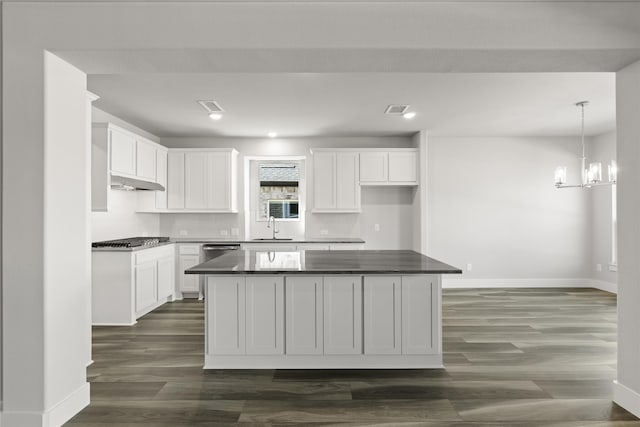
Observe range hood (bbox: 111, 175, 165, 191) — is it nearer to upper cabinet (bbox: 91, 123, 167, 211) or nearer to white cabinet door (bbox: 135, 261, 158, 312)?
upper cabinet (bbox: 91, 123, 167, 211)

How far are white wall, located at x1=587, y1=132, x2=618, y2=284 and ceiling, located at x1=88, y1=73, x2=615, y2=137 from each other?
1.02 feet

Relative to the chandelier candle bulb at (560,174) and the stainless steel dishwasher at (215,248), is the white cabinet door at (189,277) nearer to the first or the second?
the stainless steel dishwasher at (215,248)

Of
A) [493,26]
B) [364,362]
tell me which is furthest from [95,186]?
[493,26]

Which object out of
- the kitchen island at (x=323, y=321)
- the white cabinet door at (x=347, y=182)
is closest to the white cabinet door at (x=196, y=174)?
the white cabinet door at (x=347, y=182)

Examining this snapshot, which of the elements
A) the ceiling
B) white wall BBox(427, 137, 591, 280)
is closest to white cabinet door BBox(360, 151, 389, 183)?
the ceiling

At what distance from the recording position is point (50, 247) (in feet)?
8.48

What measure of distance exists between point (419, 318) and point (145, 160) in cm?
432

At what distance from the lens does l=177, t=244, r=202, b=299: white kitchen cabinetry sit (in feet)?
21.3

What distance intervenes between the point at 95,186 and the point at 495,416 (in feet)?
14.8

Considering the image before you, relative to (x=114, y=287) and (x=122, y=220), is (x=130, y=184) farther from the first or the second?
(x=114, y=287)

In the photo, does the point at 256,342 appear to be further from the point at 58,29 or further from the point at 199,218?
the point at 199,218

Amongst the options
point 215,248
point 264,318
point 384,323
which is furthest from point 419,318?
point 215,248

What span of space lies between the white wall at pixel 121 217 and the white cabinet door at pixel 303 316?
2.76m

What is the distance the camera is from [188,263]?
6.51 m
